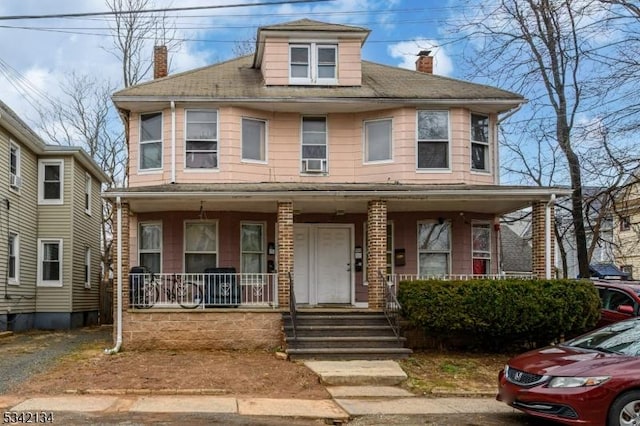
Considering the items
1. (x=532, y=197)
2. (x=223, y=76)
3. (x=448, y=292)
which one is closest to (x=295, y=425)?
(x=448, y=292)

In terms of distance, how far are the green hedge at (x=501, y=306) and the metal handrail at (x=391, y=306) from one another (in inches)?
7.7

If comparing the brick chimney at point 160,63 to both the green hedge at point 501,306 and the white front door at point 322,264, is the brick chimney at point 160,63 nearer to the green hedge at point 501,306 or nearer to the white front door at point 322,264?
the white front door at point 322,264

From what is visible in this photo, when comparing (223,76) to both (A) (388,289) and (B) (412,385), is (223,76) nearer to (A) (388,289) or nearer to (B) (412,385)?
(A) (388,289)

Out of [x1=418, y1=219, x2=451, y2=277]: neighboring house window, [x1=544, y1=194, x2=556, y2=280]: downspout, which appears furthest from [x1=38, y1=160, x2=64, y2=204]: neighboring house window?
[x1=544, y1=194, x2=556, y2=280]: downspout

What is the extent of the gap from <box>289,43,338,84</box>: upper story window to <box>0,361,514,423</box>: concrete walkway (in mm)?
8669

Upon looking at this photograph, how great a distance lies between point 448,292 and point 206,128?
7097 millimetres

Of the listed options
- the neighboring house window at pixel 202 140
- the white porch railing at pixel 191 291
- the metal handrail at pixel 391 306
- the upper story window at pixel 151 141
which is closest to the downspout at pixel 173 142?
the neighboring house window at pixel 202 140

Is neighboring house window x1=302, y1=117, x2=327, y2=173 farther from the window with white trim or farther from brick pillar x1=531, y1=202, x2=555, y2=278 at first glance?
the window with white trim

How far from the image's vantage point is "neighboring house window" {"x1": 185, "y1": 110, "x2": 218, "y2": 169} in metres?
16.5

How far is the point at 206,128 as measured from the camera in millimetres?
16578

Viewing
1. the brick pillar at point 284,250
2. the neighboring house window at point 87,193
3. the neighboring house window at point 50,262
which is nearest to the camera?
the brick pillar at point 284,250

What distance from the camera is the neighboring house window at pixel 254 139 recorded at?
55.1ft

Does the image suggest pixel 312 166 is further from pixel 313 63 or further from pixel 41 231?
pixel 41 231

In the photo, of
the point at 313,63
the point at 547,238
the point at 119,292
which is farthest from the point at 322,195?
the point at 547,238
